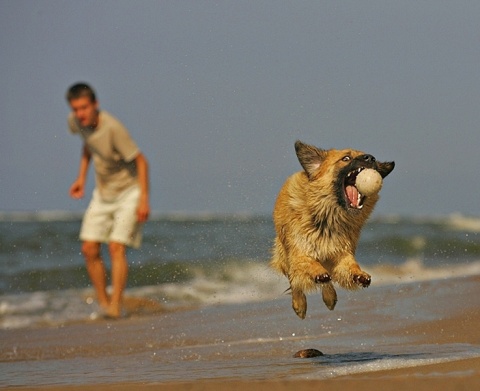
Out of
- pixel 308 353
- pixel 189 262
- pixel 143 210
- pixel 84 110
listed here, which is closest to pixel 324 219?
pixel 308 353

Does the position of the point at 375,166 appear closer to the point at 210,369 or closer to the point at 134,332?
the point at 210,369

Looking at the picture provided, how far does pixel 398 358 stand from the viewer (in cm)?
620

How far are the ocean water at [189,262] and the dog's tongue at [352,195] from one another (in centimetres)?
157

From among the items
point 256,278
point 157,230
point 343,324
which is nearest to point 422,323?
point 343,324

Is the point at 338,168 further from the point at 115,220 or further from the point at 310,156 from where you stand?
the point at 115,220

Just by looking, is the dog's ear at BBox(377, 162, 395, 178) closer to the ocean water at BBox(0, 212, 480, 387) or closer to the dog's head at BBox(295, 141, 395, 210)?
the dog's head at BBox(295, 141, 395, 210)

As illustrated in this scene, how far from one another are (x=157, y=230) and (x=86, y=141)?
1617cm

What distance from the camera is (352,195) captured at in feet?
21.7

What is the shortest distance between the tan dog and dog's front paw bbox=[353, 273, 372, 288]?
0.12 m

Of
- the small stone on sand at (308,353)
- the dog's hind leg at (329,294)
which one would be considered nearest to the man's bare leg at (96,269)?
the dog's hind leg at (329,294)

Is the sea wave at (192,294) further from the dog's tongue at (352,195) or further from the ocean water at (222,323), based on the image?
the dog's tongue at (352,195)

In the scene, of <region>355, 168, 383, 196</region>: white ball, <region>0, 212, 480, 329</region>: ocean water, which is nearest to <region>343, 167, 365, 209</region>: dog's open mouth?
<region>355, 168, 383, 196</region>: white ball

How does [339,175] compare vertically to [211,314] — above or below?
above

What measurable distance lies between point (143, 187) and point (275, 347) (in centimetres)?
347
